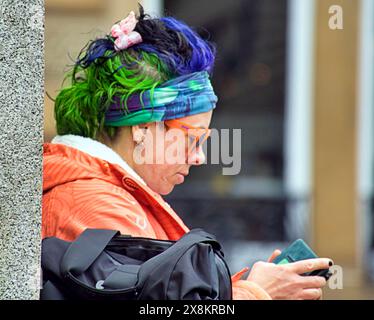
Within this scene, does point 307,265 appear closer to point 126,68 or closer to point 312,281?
point 312,281

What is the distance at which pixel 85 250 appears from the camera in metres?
2.57

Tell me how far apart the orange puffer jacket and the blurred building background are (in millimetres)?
7193

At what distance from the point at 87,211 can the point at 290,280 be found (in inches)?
21.4

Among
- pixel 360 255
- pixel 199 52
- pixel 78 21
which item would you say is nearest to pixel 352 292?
pixel 360 255

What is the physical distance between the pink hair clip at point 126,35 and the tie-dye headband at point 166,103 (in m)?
0.15

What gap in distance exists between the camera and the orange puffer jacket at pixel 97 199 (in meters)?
2.77

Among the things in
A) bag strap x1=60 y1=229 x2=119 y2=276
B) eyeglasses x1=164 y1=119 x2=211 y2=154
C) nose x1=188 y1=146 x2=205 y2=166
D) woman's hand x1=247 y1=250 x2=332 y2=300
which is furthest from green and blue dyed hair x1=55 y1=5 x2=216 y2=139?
woman's hand x1=247 y1=250 x2=332 y2=300

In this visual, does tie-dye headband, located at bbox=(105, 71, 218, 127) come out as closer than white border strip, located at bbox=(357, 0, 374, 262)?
Yes

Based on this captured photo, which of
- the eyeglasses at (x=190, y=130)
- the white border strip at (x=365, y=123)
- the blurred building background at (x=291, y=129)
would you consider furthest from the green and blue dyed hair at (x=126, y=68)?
the white border strip at (x=365, y=123)

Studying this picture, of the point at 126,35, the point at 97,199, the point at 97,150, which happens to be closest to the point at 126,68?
the point at 126,35

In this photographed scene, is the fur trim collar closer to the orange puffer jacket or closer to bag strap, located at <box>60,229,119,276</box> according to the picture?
the orange puffer jacket

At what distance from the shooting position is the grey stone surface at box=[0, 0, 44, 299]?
2492mm

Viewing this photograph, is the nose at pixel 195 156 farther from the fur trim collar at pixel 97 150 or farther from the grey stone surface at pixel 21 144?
the grey stone surface at pixel 21 144

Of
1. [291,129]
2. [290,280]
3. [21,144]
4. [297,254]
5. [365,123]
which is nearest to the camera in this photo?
[21,144]
